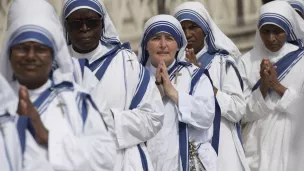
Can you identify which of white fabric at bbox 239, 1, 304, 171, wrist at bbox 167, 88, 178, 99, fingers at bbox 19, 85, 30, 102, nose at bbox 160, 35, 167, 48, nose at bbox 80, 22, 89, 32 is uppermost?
nose at bbox 80, 22, 89, 32

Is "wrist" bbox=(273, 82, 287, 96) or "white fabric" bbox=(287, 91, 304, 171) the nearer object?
"white fabric" bbox=(287, 91, 304, 171)

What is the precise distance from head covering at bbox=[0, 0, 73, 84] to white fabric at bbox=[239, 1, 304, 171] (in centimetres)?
322

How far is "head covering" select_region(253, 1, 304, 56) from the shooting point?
8.88m

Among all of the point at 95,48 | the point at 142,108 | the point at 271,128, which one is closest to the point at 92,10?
the point at 95,48

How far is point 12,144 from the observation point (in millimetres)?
5371

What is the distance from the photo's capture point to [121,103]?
6.80m

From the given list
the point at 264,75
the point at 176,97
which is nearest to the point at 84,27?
the point at 176,97

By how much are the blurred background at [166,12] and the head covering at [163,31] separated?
6.16ft

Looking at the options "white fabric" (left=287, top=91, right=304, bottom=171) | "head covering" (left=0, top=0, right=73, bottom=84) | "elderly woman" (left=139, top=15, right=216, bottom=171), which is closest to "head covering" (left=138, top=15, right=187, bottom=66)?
"elderly woman" (left=139, top=15, right=216, bottom=171)

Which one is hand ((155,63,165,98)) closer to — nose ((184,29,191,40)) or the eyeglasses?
the eyeglasses

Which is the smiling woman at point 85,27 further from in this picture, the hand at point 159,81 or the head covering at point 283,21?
the head covering at point 283,21

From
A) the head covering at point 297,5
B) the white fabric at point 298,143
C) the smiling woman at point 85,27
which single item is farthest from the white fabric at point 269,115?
the white fabric at point 298,143

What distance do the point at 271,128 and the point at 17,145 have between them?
12.5 ft

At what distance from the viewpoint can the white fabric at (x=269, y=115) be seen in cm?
870
